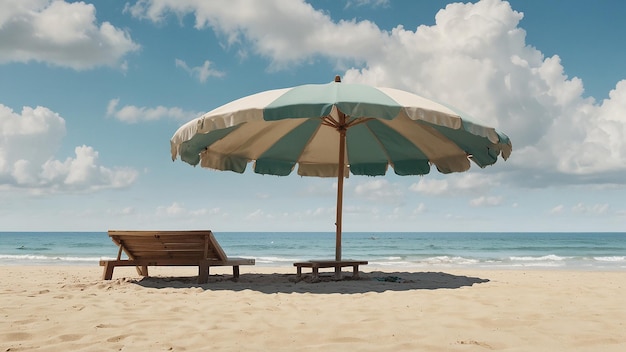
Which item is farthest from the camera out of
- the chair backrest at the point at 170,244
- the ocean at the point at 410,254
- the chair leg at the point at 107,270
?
the ocean at the point at 410,254

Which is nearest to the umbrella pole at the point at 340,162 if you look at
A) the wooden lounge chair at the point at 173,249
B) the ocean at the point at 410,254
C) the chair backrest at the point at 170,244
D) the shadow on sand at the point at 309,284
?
the shadow on sand at the point at 309,284

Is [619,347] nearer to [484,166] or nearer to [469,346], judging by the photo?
[469,346]

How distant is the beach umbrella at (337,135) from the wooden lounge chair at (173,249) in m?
1.04

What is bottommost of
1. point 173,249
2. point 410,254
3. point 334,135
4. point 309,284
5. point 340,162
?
point 410,254

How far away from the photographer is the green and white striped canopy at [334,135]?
522 centimetres

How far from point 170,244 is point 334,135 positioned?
10.6ft

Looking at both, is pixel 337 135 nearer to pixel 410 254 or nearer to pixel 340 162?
pixel 340 162

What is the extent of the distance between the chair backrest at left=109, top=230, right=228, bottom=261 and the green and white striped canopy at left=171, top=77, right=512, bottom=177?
1.03m

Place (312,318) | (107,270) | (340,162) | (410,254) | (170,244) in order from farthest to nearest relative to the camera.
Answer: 1. (410,254)
2. (340,162)
3. (107,270)
4. (170,244)
5. (312,318)

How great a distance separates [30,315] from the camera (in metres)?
4.03

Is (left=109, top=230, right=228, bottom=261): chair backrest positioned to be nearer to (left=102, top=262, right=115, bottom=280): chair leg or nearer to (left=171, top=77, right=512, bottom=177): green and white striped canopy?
(left=102, top=262, right=115, bottom=280): chair leg

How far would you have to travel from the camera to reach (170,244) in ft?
20.6

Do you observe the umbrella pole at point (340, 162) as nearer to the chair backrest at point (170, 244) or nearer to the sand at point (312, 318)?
the sand at point (312, 318)

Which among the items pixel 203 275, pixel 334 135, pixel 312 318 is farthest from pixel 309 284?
pixel 334 135
